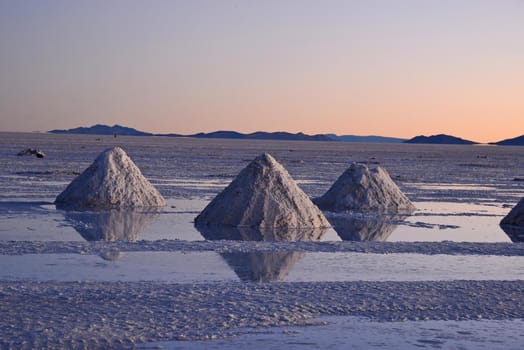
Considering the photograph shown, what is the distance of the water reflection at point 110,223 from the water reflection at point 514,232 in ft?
23.1

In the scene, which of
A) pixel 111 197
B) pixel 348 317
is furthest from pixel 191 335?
pixel 111 197

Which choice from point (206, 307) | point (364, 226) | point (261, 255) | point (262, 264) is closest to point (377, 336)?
point (206, 307)

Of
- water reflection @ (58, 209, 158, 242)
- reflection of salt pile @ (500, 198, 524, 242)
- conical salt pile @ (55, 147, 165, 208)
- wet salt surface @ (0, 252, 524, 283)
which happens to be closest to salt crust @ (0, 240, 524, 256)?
wet salt surface @ (0, 252, 524, 283)

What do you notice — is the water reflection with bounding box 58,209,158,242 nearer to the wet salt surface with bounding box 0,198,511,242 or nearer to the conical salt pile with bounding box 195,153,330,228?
the wet salt surface with bounding box 0,198,511,242

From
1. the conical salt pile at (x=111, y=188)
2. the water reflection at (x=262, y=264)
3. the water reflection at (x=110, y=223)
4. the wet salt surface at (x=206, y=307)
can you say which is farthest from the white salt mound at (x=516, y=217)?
the conical salt pile at (x=111, y=188)

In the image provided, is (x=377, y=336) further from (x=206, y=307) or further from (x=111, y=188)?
(x=111, y=188)

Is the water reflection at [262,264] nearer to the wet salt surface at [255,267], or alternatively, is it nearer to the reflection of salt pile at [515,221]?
the wet salt surface at [255,267]

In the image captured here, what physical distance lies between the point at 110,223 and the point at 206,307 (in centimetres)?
794

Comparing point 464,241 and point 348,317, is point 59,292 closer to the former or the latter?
point 348,317

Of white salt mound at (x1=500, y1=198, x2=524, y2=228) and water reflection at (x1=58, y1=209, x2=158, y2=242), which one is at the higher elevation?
white salt mound at (x1=500, y1=198, x2=524, y2=228)

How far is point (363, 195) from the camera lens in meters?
20.2

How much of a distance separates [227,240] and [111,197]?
21.6 ft

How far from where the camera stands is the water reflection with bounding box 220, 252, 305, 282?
998 cm

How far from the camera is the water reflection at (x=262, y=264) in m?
9.98
